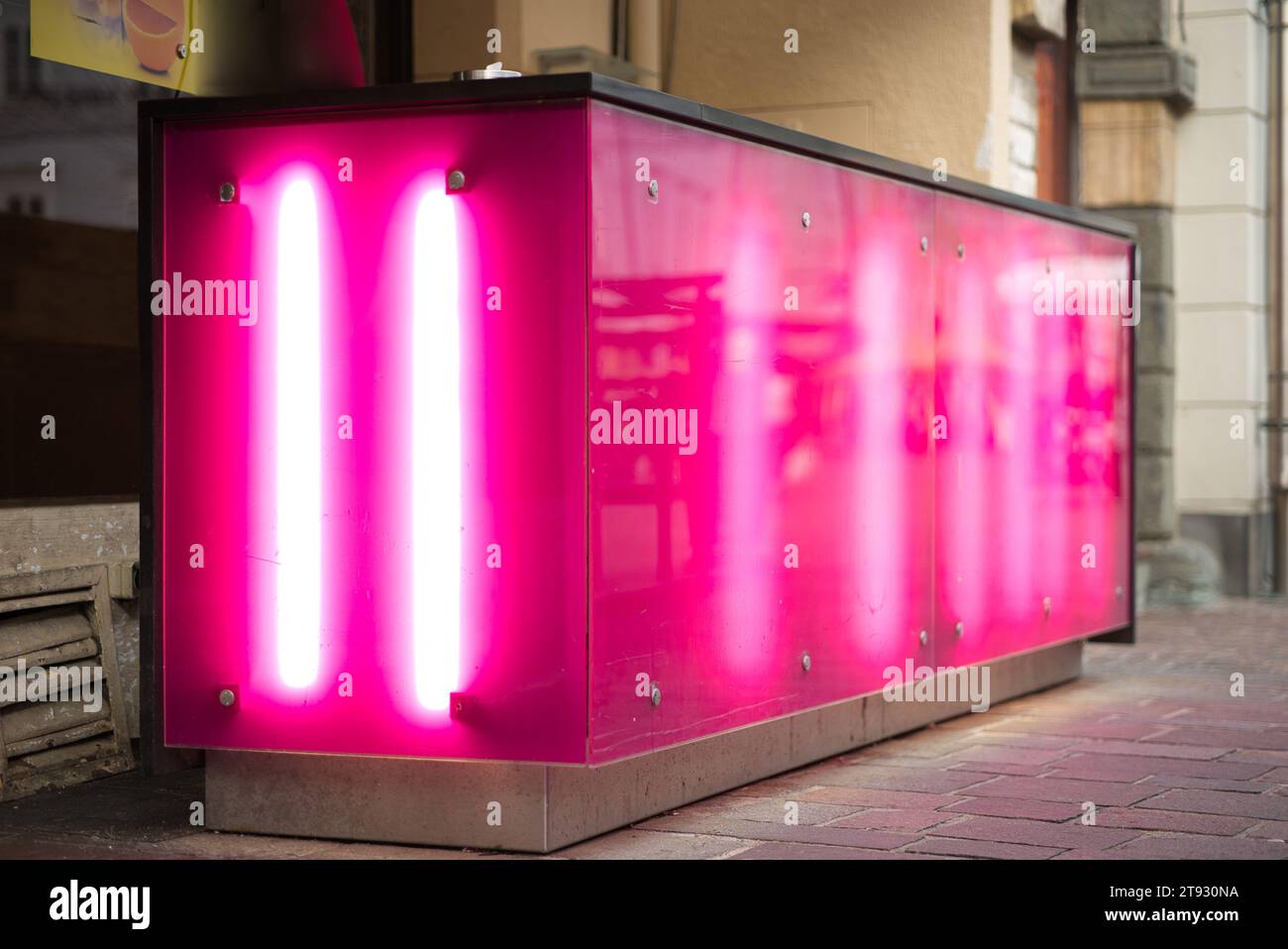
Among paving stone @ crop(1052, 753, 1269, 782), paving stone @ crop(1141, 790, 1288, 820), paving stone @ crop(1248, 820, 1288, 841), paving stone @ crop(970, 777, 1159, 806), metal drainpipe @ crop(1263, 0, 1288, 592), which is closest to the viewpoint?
paving stone @ crop(1248, 820, 1288, 841)

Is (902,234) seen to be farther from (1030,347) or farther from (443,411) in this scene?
(443,411)

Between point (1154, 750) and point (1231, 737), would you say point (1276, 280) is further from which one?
point (1154, 750)

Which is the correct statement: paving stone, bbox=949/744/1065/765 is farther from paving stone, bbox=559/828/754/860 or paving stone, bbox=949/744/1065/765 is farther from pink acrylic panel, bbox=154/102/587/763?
pink acrylic panel, bbox=154/102/587/763

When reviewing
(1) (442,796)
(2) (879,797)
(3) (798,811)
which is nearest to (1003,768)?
(2) (879,797)

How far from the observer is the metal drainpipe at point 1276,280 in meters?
14.8

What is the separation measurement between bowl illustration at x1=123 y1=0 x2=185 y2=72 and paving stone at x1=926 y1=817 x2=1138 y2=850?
13.8 ft

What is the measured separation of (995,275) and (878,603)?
71.8 inches

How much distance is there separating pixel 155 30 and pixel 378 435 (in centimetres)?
272

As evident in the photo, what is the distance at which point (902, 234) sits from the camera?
743 cm

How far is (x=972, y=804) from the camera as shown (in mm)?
6387

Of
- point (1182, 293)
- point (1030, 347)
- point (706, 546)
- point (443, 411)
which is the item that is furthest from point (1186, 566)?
point (443, 411)

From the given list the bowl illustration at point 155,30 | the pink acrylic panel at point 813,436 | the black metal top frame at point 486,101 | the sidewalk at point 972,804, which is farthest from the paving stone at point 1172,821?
the bowl illustration at point 155,30

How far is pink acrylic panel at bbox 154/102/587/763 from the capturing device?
5445 mm

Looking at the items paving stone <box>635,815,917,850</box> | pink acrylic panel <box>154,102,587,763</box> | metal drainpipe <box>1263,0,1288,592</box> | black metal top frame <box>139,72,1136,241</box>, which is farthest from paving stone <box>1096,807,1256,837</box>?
metal drainpipe <box>1263,0,1288,592</box>
